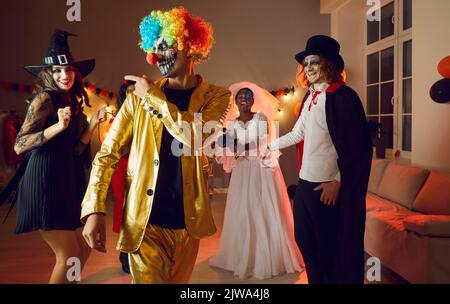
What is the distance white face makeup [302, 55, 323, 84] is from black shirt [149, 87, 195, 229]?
2.89ft

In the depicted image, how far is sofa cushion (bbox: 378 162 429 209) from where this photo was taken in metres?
4.29

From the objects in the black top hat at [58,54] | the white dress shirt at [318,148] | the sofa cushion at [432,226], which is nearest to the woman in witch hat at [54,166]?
the black top hat at [58,54]

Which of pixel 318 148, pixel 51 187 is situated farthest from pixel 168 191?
pixel 51 187

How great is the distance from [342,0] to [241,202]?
4.36 meters

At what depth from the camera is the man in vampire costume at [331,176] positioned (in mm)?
2328

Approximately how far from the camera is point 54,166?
2.60m

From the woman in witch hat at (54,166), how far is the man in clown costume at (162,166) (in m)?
0.83

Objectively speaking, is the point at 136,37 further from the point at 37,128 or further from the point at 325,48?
the point at 325,48

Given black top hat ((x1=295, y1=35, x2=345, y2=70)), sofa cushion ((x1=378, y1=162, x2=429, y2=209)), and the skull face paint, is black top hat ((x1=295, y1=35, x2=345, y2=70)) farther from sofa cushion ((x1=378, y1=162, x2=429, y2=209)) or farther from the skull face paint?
sofa cushion ((x1=378, y1=162, x2=429, y2=209))

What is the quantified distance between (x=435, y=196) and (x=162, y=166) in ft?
9.41

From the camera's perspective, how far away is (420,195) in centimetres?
410

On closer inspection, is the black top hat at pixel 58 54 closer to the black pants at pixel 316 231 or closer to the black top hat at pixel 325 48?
the black top hat at pixel 325 48

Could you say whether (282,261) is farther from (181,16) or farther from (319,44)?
(181,16)

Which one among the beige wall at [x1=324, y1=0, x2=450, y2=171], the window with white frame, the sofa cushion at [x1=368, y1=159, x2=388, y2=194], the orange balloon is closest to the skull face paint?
the orange balloon
